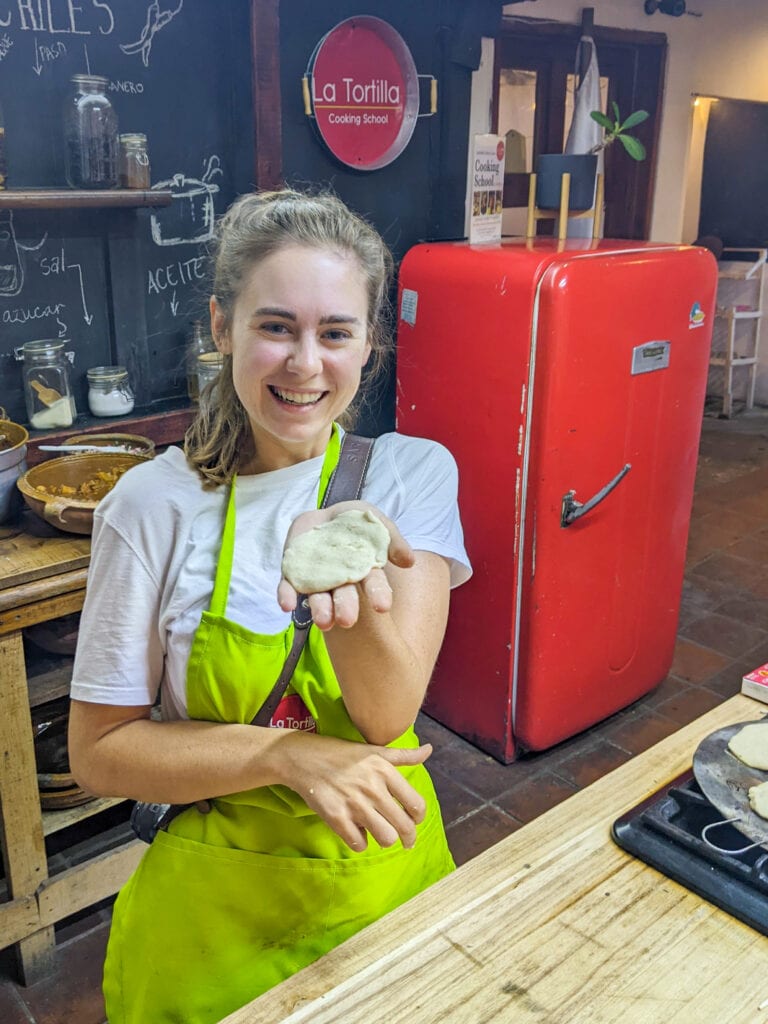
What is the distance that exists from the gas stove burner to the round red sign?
8.25 ft

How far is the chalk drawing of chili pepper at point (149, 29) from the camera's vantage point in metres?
2.43

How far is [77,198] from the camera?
223 cm

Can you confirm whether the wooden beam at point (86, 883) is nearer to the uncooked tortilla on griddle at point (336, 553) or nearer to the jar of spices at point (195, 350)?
the jar of spices at point (195, 350)

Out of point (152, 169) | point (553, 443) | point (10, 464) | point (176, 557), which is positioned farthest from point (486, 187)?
point (176, 557)

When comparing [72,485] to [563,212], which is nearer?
[72,485]

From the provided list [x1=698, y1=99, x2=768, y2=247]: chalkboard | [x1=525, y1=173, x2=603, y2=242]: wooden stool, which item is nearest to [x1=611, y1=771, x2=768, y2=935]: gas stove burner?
[x1=525, y1=173, x2=603, y2=242]: wooden stool

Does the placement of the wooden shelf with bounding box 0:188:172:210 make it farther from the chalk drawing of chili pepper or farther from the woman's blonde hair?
the woman's blonde hair

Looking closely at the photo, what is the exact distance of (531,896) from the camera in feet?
3.39

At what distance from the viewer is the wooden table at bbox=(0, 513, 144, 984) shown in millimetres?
1826

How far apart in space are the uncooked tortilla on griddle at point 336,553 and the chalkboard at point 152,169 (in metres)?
1.58

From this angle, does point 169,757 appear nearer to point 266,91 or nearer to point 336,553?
point 336,553

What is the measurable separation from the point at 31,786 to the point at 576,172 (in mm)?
2424

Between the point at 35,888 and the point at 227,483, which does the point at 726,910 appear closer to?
the point at 227,483

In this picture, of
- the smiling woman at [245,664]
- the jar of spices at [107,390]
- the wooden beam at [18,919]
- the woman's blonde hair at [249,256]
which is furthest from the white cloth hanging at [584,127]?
the wooden beam at [18,919]
